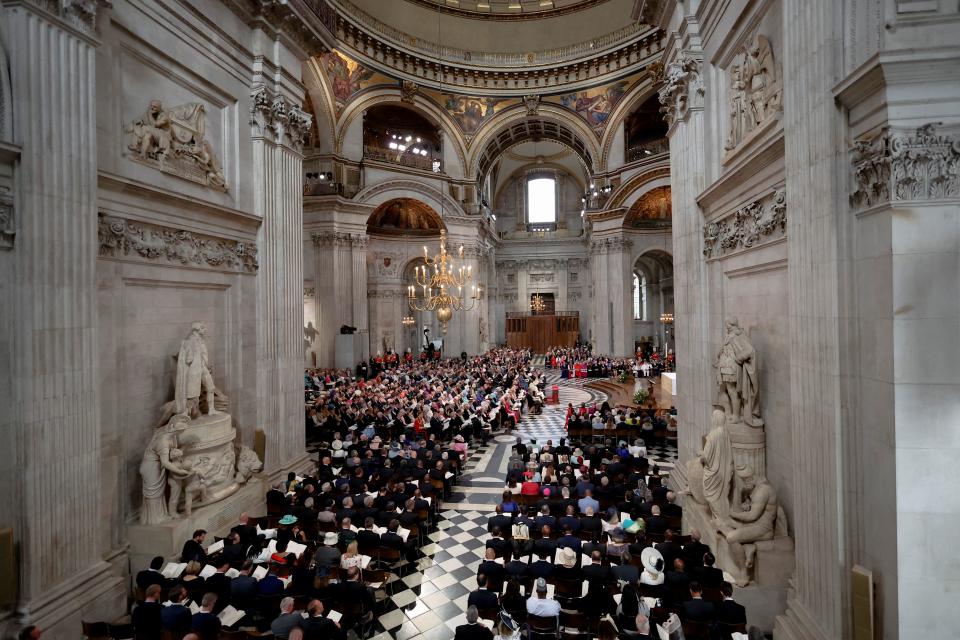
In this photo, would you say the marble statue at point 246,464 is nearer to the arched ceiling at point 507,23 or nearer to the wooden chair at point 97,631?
the wooden chair at point 97,631

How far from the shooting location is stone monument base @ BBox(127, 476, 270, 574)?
6484 mm

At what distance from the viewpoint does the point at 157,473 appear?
6.64 m

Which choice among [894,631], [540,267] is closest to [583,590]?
[894,631]

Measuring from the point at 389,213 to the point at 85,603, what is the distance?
81.8ft

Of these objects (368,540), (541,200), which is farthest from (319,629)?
(541,200)

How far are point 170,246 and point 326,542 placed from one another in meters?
5.23

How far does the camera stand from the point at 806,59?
14.7 ft

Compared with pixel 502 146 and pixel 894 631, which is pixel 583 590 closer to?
pixel 894 631

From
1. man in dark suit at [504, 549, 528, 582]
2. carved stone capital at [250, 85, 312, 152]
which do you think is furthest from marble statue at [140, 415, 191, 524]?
carved stone capital at [250, 85, 312, 152]

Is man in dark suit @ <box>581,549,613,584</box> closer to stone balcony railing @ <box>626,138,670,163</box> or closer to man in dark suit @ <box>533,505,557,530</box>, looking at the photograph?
man in dark suit @ <box>533,505,557,530</box>

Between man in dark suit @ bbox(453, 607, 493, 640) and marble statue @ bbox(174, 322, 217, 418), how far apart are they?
5.28m

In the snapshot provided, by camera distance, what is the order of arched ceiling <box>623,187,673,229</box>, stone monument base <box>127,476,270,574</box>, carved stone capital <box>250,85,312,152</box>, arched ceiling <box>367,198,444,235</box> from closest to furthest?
stone monument base <box>127,476,270,574</box>, carved stone capital <box>250,85,312,152</box>, arched ceiling <box>623,187,673,229</box>, arched ceiling <box>367,198,444,235</box>

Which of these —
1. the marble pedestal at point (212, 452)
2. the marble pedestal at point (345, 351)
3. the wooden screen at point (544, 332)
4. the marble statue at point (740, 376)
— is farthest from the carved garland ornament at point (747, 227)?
the wooden screen at point (544, 332)

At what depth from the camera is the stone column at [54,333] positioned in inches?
195
